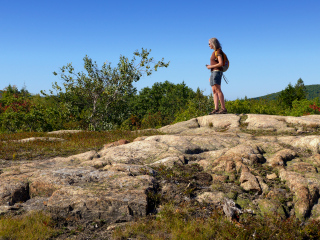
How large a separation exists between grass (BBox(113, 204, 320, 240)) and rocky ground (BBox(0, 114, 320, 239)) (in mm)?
402

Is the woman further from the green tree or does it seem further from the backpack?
the green tree

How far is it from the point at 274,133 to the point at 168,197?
28.9 ft

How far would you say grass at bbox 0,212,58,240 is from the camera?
5.36 metres

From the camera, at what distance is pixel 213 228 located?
5641 mm

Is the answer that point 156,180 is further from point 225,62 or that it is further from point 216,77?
point 225,62

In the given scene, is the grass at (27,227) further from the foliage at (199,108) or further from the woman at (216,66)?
the foliage at (199,108)

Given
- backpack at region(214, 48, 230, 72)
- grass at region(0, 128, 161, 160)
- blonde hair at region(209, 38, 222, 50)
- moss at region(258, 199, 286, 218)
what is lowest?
moss at region(258, 199, 286, 218)

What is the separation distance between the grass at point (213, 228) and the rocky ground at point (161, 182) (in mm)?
402

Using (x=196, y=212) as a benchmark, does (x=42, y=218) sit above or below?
above

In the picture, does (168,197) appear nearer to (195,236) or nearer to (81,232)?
(195,236)

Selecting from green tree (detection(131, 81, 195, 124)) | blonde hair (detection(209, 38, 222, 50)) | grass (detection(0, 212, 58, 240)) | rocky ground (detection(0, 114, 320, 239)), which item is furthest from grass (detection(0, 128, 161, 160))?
green tree (detection(131, 81, 195, 124))

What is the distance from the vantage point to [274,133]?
547 inches

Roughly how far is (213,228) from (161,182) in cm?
218

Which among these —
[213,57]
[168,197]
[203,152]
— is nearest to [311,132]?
[213,57]
